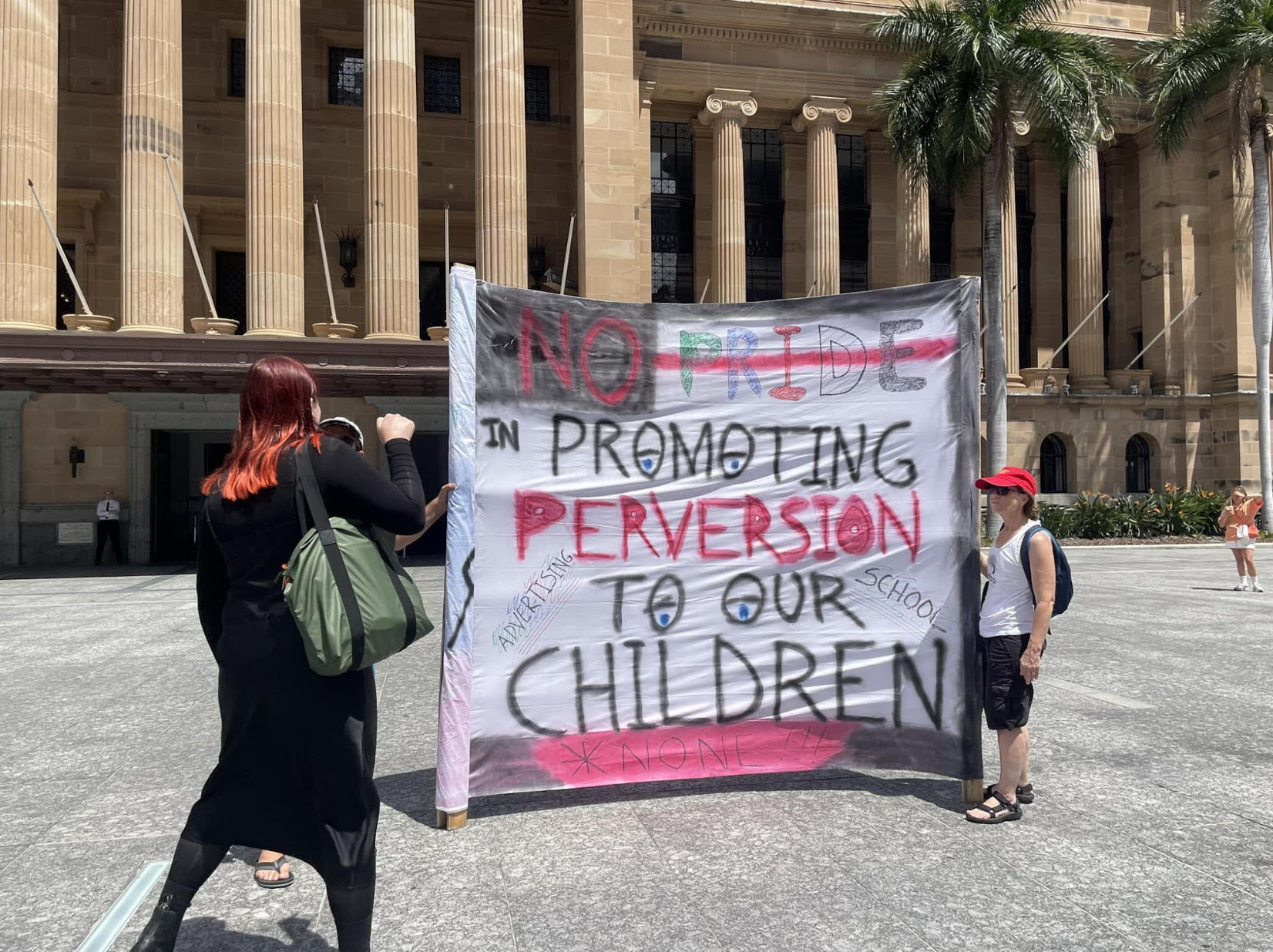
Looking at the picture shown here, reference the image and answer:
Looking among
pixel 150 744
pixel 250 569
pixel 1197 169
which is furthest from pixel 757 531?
pixel 1197 169

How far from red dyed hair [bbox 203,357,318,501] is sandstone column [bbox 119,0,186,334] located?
1808 centimetres

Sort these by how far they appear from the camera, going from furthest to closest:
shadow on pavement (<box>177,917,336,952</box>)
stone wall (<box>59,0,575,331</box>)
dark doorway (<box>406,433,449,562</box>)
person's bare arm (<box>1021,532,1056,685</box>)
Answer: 1. stone wall (<box>59,0,575,331</box>)
2. dark doorway (<box>406,433,449,562</box>)
3. person's bare arm (<box>1021,532,1056,685</box>)
4. shadow on pavement (<box>177,917,336,952</box>)

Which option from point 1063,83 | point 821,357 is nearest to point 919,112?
point 1063,83

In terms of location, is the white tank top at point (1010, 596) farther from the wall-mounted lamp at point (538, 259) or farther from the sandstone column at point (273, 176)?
the wall-mounted lamp at point (538, 259)

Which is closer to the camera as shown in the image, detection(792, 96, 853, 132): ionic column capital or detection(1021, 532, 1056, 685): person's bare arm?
detection(1021, 532, 1056, 685): person's bare arm

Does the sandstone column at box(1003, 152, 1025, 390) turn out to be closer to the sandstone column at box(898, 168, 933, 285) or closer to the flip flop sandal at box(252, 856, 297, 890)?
the sandstone column at box(898, 168, 933, 285)

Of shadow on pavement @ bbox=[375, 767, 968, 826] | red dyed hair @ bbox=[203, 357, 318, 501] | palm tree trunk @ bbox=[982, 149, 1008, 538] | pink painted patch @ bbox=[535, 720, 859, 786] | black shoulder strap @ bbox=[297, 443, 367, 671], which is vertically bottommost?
shadow on pavement @ bbox=[375, 767, 968, 826]

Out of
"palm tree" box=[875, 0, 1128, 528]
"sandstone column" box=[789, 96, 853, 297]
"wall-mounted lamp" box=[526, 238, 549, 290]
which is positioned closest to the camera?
"palm tree" box=[875, 0, 1128, 528]

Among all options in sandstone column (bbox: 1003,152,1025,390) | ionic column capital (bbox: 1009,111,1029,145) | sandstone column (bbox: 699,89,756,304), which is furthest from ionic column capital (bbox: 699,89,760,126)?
sandstone column (bbox: 1003,152,1025,390)

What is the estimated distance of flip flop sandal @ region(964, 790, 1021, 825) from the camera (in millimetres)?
4316

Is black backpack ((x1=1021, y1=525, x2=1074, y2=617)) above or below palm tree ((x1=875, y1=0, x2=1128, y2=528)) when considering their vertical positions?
below

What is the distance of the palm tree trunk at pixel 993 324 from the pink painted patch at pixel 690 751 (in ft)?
55.9

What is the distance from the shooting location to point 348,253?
24641 mm

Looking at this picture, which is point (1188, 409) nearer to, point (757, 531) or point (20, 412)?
point (757, 531)
